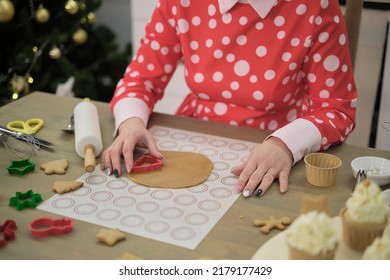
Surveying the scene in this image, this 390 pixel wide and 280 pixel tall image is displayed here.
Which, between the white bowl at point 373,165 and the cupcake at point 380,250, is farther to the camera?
the white bowl at point 373,165

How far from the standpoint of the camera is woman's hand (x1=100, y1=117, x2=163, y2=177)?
3.41 ft

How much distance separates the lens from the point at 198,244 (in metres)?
0.80

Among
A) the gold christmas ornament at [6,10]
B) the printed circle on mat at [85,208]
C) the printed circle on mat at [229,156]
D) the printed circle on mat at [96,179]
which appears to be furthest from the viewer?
the gold christmas ornament at [6,10]

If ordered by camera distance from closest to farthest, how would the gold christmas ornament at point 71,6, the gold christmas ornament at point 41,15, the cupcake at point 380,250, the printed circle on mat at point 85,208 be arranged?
the cupcake at point 380,250
the printed circle on mat at point 85,208
the gold christmas ornament at point 41,15
the gold christmas ornament at point 71,6

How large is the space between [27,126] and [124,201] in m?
0.42

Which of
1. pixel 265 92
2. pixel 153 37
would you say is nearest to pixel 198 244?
pixel 265 92

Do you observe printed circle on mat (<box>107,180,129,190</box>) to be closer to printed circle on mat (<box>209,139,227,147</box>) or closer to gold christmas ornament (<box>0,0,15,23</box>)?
printed circle on mat (<box>209,139,227,147</box>)

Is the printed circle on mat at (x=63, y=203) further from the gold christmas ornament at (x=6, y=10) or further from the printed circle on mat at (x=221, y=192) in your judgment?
the gold christmas ornament at (x=6, y=10)

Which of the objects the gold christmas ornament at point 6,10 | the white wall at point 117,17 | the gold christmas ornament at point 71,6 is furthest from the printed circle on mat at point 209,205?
the white wall at point 117,17

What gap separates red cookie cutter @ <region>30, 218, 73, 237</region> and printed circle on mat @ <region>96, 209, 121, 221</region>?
0.05m

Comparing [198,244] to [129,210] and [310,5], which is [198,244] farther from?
[310,5]

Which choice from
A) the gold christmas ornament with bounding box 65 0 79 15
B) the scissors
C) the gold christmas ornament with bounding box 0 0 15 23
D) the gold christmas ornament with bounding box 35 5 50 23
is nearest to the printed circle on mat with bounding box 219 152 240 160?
the scissors

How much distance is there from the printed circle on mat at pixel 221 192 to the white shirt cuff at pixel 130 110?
12.8 inches

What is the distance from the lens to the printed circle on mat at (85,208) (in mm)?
887
